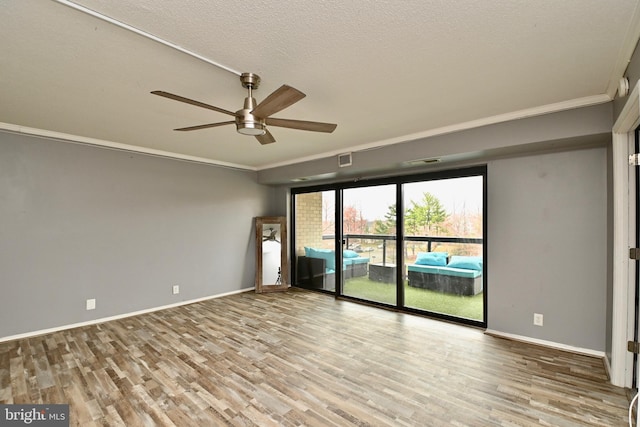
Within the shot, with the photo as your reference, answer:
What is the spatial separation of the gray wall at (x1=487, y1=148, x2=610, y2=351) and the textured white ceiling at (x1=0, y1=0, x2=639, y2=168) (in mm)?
775

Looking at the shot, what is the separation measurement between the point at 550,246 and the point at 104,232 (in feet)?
17.9

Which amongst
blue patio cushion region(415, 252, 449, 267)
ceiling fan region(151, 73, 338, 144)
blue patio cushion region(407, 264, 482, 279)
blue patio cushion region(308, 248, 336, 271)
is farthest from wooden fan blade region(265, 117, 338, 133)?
blue patio cushion region(308, 248, 336, 271)

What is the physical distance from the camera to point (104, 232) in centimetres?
386

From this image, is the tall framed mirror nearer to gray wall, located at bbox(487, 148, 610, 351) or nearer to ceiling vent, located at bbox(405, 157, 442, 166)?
ceiling vent, located at bbox(405, 157, 442, 166)

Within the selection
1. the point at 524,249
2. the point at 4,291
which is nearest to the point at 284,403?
the point at 524,249

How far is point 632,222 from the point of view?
219 cm

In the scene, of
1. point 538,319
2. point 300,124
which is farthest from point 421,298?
point 300,124

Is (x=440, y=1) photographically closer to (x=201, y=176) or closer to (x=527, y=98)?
(x=527, y=98)

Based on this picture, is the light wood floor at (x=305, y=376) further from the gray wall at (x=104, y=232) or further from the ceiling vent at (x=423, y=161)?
the ceiling vent at (x=423, y=161)

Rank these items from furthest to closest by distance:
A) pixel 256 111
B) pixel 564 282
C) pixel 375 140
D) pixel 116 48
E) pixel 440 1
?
1. pixel 375 140
2. pixel 564 282
3. pixel 256 111
4. pixel 116 48
5. pixel 440 1

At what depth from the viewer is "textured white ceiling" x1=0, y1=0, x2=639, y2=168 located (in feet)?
4.73

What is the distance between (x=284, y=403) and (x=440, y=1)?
2698 mm

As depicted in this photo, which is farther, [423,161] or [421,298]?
[421,298]

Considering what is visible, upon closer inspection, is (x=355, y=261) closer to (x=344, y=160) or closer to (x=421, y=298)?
(x=421, y=298)
